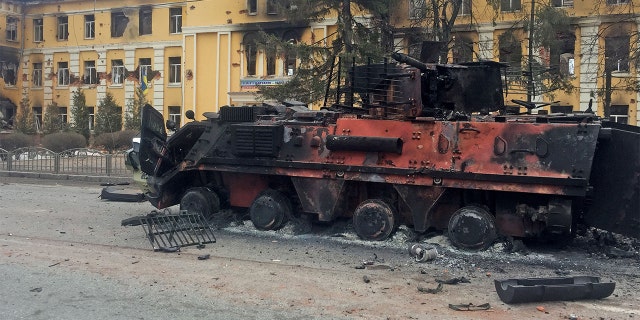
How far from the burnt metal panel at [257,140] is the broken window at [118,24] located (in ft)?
119

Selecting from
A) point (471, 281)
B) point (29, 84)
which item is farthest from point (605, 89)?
point (29, 84)

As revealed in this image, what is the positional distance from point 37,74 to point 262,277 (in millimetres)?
46278

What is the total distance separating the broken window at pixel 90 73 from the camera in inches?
1813

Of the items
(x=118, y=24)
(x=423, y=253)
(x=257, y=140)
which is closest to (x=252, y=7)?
(x=118, y=24)

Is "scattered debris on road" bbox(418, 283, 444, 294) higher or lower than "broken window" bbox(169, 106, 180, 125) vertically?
lower

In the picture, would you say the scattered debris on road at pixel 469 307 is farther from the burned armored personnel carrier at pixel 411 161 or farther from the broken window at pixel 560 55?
the broken window at pixel 560 55

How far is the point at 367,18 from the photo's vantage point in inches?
926

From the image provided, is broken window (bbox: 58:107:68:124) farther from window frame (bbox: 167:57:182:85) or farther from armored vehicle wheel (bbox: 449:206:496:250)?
armored vehicle wheel (bbox: 449:206:496:250)

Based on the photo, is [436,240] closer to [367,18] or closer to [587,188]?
[587,188]

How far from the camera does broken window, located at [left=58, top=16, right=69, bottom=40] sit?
1843 inches

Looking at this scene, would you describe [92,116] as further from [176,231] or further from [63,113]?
[176,231]

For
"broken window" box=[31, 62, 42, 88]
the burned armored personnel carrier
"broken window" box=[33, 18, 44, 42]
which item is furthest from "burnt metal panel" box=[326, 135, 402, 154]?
"broken window" box=[31, 62, 42, 88]

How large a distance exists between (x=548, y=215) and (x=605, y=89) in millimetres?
13083

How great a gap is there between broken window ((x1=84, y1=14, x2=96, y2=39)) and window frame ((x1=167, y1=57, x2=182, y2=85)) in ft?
22.4
